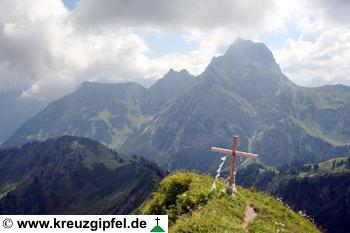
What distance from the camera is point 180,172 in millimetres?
→ 42219

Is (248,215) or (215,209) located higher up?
(215,209)

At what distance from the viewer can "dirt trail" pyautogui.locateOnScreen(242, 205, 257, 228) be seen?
2866 cm

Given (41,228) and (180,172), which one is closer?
(41,228)

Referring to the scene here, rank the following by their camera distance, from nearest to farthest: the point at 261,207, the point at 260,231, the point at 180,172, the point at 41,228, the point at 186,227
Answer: the point at 41,228 → the point at 186,227 → the point at 260,231 → the point at 261,207 → the point at 180,172

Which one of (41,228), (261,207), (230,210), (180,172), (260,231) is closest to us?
(41,228)

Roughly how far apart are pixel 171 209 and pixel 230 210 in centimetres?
634

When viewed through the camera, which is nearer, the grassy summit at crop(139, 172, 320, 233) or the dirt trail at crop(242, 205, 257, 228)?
the grassy summit at crop(139, 172, 320, 233)

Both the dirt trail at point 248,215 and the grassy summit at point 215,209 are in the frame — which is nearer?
the grassy summit at point 215,209

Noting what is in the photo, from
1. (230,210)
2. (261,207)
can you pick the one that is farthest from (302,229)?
(230,210)

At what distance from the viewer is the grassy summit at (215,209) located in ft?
83.8

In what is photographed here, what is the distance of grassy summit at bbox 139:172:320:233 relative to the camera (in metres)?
25.5

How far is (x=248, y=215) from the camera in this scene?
101 feet

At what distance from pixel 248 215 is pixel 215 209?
3.68 meters

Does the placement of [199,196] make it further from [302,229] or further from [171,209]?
[302,229]
